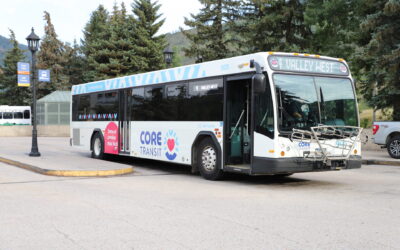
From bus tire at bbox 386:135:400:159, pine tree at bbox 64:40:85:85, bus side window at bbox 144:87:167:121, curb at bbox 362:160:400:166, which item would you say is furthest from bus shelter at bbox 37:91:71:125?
curb at bbox 362:160:400:166

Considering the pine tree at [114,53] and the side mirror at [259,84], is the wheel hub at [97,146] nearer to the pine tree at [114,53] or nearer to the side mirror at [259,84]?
the side mirror at [259,84]

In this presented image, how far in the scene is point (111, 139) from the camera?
17344mm

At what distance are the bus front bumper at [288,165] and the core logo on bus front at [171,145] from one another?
342cm

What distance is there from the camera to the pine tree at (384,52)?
A: 871 inches

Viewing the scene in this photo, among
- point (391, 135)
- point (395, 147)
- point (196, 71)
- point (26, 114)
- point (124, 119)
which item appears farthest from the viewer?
point (26, 114)

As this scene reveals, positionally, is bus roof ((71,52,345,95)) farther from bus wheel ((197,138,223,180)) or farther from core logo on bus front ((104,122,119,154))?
bus wheel ((197,138,223,180))

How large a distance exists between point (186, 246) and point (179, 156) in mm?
7835

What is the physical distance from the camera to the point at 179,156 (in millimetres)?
13477

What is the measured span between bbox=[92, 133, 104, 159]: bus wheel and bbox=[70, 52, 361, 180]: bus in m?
3.63

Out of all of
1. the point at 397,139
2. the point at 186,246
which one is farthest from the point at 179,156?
the point at 397,139

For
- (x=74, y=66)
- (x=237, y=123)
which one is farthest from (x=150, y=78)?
(x=74, y=66)

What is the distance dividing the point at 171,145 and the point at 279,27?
65.2 feet

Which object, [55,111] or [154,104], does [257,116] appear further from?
[55,111]

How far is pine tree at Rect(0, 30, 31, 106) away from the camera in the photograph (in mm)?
70062
